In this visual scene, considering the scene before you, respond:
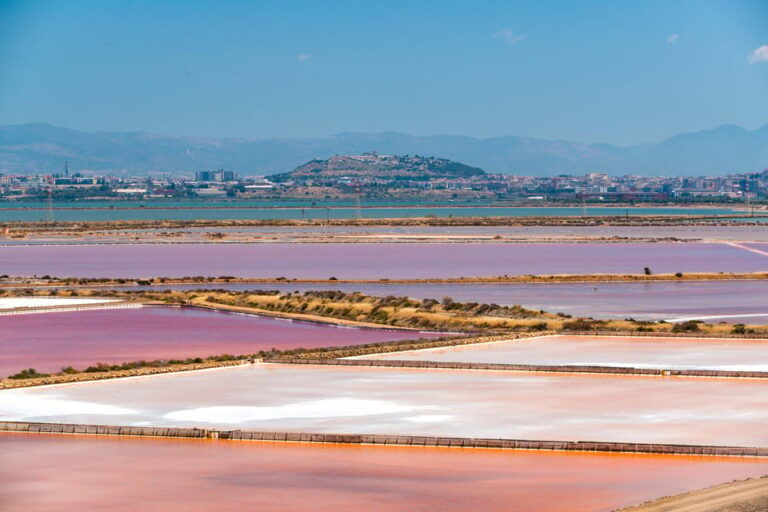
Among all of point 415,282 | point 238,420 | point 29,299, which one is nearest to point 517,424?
point 238,420

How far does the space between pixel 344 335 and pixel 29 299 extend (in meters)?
13.9

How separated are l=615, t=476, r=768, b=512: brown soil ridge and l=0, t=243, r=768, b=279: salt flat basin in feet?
126

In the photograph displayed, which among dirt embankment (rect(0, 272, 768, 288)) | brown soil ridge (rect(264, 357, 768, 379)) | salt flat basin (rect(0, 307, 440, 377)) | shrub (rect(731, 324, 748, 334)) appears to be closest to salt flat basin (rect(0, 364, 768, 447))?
brown soil ridge (rect(264, 357, 768, 379))

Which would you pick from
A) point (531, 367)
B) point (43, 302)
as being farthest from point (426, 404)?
point (43, 302)

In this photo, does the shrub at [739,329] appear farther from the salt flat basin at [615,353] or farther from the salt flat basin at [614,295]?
the salt flat basin at [614,295]

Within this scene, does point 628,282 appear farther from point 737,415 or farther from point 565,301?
Answer: point 737,415

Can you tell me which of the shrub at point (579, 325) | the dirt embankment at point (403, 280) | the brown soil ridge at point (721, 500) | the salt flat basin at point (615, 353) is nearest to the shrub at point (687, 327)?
the salt flat basin at point (615, 353)

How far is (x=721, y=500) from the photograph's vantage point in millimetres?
14133

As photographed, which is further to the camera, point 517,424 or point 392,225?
point 392,225

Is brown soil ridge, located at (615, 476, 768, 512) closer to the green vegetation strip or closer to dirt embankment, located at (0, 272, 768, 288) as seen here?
the green vegetation strip

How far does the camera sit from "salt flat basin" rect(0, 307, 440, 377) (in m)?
28.6

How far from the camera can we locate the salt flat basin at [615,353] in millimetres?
26078

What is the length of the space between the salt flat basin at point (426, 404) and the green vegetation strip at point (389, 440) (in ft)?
1.90

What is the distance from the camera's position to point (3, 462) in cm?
1741
